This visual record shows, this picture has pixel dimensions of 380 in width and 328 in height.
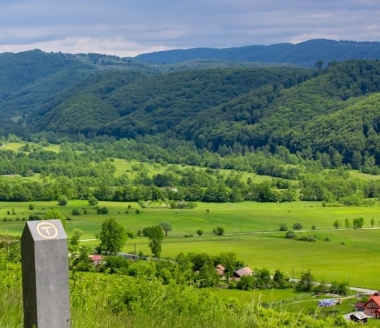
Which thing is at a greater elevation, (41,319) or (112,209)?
(41,319)

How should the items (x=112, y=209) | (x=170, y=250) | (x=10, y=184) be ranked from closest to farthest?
(x=170, y=250) → (x=112, y=209) → (x=10, y=184)

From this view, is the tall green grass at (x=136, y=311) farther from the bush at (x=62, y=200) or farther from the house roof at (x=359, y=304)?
the bush at (x=62, y=200)

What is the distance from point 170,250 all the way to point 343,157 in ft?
291

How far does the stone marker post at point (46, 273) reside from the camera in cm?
546

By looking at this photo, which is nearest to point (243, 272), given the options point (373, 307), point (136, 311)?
point (373, 307)

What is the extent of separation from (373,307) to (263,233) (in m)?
29.9

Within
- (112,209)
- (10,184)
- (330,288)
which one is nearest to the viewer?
(330,288)

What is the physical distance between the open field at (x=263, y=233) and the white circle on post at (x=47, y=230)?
39823 millimetres

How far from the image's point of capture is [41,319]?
5633 millimetres

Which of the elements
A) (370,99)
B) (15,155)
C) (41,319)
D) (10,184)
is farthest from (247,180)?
(41,319)

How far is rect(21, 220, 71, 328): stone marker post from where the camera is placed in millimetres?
5465

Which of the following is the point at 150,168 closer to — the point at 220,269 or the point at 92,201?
the point at 92,201

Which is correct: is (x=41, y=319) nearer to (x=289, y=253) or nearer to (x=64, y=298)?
(x=64, y=298)

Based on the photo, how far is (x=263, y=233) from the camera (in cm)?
6469
